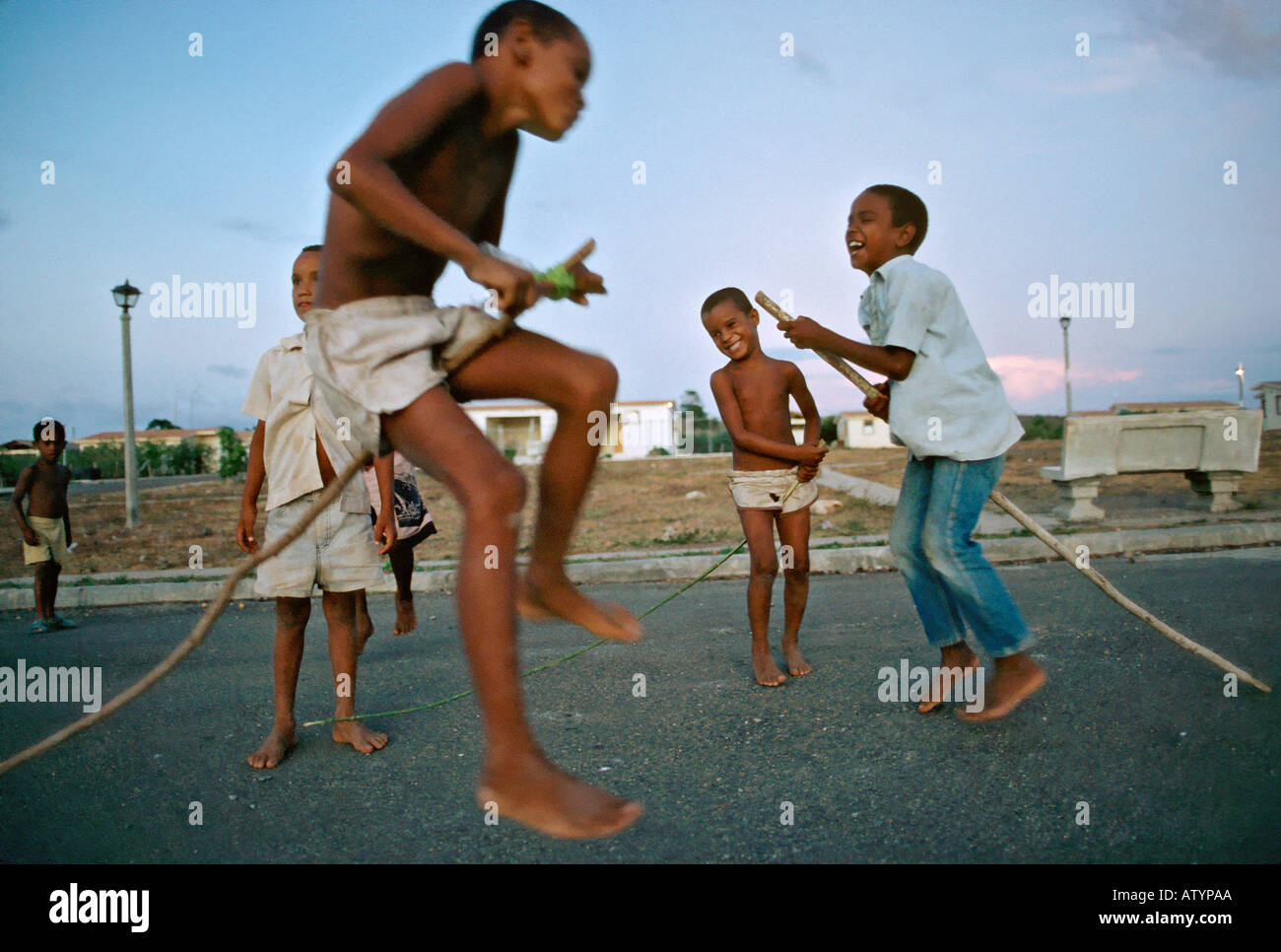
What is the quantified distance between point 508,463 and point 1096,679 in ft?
10.8

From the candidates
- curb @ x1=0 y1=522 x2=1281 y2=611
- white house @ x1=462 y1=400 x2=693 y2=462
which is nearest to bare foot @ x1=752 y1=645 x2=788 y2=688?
curb @ x1=0 y1=522 x2=1281 y2=611

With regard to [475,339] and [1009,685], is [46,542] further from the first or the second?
[1009,685]

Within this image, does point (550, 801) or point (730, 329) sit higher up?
point (730, 329)

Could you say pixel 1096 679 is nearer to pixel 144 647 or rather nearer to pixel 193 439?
pixel 144 647

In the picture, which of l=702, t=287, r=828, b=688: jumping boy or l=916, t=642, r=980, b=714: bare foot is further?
l=702, t=287, r=828, b=688: jumping boy

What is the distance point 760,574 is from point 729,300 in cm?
145

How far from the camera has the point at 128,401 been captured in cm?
1449

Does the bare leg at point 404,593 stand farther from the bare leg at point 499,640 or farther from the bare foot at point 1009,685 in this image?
the bare leg at point 499,640

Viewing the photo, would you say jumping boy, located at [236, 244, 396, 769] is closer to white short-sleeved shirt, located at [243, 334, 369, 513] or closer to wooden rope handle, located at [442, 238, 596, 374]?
white short-sleeved shirt, located at [243, 334, 369, 513]

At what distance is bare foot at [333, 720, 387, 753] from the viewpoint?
3.48 metres

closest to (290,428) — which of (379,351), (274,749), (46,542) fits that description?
(274,749)

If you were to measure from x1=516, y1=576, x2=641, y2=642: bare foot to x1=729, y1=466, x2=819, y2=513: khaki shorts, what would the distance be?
224 centimetres

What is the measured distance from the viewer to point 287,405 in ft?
12.2
